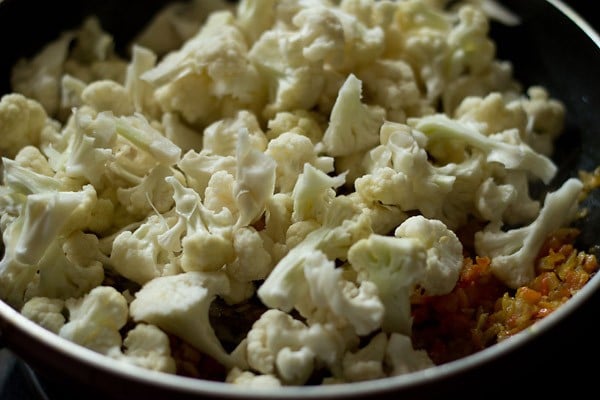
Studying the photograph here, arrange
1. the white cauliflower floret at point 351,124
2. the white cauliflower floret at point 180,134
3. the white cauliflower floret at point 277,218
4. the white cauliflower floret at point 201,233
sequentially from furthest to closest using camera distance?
the white cauliflower floret at point 180,134 → the white cauliflower floret at point 351,124 → the white cauliflower floret at point 277,218 → the white cauliflower floret at point 201,233

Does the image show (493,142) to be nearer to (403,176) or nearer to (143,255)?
(403,176)


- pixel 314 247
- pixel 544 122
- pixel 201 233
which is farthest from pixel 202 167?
pixel 544 122

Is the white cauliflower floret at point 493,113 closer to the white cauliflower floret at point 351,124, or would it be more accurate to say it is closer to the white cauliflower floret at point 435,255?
the white cauliflower floret at point 351,124

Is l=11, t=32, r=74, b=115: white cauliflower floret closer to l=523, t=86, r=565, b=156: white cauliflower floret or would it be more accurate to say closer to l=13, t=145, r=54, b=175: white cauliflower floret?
l=13, t=145, r=54, b=175: white cauliflower floret

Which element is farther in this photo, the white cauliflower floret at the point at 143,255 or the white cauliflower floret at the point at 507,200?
the white cauliflower floret at the point at 507,200

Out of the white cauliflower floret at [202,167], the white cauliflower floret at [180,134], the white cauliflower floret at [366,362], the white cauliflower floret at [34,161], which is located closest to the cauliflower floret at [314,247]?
the white cauliflower floret at [366,362]

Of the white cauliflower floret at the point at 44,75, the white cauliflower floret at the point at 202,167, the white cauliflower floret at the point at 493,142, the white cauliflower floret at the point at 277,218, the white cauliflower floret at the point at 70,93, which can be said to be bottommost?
the white cauliflower floret at the point at 44,75

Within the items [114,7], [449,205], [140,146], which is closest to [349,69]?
[449,205]

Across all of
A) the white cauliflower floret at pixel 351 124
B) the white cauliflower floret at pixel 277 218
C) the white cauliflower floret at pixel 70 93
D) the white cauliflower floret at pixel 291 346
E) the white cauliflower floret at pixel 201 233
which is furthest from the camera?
the white cauliflower floret at pixel 70 93
